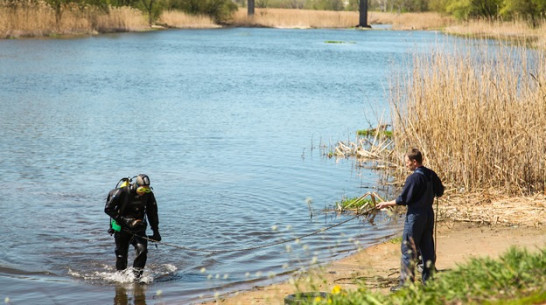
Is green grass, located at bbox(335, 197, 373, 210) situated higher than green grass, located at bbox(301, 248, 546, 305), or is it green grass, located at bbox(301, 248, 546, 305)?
green grass, located at bbox(301, 248, 546, 305)

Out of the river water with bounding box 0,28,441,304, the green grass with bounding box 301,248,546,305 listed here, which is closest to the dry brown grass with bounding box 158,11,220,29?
the river water with bounding box 0,28,441,304

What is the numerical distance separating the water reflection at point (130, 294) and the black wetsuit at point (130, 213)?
0.27 m

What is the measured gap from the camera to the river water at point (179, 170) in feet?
37.7

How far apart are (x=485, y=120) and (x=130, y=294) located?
23.7ft

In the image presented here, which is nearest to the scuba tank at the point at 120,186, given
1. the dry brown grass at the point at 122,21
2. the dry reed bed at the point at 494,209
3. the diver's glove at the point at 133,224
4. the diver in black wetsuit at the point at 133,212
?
the diver in black wetsuit at the point at 133,212

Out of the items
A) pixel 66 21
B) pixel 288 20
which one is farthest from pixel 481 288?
pixel 288 20

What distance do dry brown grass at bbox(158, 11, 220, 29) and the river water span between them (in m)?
44.9

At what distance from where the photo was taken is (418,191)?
352 inches

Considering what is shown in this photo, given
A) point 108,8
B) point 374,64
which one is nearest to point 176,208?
point 374,64

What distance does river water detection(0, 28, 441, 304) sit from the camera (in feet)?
37.7

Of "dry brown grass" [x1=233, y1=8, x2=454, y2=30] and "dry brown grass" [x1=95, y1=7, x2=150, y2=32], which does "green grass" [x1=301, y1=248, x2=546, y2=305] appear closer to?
"dry brown grass" [x1=95, y1=7, x2=150, y2=32]

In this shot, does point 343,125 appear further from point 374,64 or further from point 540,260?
point 374,64

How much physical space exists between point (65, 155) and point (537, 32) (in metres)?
11.4

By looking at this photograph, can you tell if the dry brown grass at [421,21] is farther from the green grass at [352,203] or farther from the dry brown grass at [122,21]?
the green grass at [352,203]
